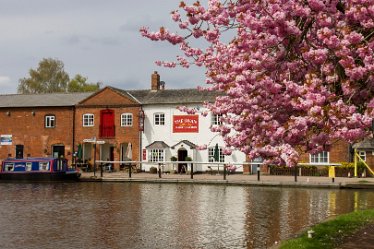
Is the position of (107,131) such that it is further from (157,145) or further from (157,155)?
(157,155)

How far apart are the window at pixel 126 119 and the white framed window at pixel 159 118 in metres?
2.22

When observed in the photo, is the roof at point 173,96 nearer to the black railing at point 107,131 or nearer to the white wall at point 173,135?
the white wall at point 173,135

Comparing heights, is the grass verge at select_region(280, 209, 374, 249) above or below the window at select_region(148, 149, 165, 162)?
below

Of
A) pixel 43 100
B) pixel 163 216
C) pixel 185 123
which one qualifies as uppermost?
pixel 43 100

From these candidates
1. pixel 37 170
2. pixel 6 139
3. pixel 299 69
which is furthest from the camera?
pixel 6 139

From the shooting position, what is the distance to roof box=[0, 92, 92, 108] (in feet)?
152

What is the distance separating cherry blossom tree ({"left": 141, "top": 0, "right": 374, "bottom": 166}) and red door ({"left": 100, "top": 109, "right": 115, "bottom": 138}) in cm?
3469

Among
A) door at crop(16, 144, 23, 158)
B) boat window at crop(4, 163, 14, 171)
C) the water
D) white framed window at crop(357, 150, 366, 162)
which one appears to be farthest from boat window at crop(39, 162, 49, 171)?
white framed window at crop(357, 150, 366, 162)

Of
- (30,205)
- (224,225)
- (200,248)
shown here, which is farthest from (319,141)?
(30,205)

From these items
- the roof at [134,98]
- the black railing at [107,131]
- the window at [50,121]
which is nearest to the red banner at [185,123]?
the roof at [134,98]

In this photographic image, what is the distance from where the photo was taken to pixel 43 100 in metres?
47.3

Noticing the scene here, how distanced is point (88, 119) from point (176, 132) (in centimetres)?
857

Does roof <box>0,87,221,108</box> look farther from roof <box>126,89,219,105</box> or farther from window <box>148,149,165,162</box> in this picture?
window <box>148,149,165,162</box>

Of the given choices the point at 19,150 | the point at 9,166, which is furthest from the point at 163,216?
the point at 19,150
